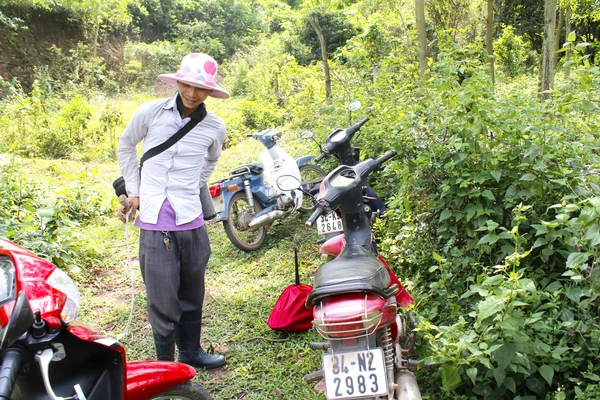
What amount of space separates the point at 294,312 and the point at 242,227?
6.36 ft

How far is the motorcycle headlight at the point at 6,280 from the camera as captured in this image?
1446mm

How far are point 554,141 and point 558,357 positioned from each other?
3.82 ft

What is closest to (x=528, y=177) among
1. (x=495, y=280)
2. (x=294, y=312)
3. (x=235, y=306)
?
(x=495, y=280)

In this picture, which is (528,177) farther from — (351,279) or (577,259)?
(351,279)

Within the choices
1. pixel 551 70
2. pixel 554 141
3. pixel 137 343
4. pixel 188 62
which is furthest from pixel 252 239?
pixel 551 70

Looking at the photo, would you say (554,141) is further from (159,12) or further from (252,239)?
(159,12)

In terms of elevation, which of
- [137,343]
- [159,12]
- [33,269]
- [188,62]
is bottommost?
[137,343]

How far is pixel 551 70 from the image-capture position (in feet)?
17.8

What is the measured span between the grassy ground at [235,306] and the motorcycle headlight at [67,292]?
40.0 inches

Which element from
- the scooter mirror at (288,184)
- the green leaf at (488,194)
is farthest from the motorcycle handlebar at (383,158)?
→ the scooter mirror at (288,184)

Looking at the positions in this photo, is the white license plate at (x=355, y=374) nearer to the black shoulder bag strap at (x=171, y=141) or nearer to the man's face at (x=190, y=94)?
the black shoulder bag strap at (x=171, y=141)

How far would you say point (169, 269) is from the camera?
2662 mm

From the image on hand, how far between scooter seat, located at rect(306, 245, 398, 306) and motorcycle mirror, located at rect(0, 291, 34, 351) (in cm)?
105

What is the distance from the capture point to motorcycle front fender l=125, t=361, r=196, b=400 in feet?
6.25
